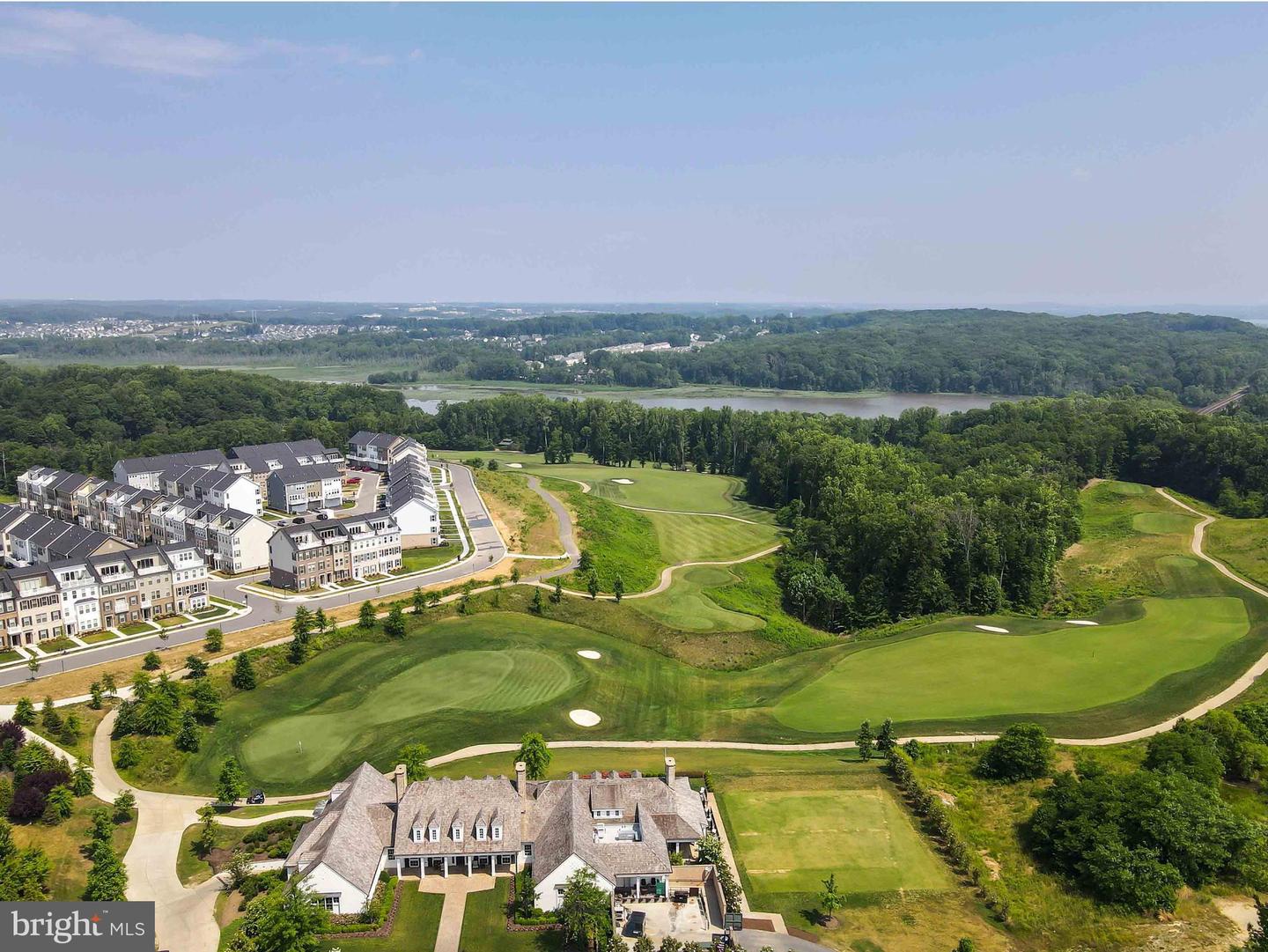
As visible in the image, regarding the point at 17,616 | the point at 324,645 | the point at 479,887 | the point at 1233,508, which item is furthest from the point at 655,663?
the point at 1233,508

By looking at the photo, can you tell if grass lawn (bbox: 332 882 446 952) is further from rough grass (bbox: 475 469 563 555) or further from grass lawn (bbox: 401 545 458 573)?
rough grass (bbox: 475 469 563 555)

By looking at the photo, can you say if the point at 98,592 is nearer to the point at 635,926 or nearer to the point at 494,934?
the point at 494,934

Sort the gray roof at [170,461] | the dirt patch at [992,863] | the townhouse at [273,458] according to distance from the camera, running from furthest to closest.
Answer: the townhouse at [273,458] < the gray roof at [170,461] < the dirt patch at [992,863]

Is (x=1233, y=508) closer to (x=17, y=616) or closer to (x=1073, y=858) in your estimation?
(x=1073, y=858)

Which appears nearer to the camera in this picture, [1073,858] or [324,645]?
[1073,858]

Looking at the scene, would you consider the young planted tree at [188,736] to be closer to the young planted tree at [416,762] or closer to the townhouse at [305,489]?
the young planted tree at [416,762]

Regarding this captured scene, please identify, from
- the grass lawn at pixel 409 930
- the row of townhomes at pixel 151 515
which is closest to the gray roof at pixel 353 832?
the grass lawn at pixel 409 930

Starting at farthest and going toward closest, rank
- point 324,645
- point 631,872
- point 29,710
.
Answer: point 324,645 < point 29,710 < point 631,872
